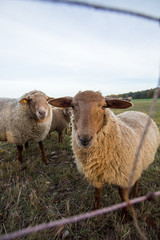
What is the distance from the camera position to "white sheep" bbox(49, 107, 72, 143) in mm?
5874

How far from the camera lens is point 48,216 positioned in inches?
84.7

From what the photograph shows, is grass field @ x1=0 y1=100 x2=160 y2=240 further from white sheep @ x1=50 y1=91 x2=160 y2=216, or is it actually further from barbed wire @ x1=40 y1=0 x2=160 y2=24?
barbed wire @ x1=40 y1=0 x2=160 y2=24

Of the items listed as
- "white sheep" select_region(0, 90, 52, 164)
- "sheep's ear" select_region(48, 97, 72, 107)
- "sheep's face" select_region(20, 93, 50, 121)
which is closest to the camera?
"sheep's ear" select_region(48, 97, 72, 107)

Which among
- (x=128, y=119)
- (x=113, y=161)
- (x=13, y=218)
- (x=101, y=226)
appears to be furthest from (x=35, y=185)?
(x=128, y=119)

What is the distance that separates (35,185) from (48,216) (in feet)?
3.11

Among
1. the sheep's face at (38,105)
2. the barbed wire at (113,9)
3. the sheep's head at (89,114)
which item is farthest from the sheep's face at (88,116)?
the sheep's face at (38,105)

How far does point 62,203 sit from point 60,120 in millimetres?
3944

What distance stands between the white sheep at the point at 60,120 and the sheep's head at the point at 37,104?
2.10m

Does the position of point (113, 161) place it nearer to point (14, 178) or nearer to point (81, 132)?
point (81, 132)

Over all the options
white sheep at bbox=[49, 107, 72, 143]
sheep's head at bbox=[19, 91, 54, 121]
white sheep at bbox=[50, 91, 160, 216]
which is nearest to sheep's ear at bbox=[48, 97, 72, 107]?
white sheep at bbox=[50, 91, 160, 216]

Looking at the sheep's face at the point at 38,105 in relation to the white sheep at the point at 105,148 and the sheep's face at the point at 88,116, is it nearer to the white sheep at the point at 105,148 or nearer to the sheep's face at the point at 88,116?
the white sheep at the point at 105,148

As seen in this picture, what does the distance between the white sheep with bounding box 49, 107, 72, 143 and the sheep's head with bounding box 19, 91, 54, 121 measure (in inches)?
Result: 82.9

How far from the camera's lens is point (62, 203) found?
248cm

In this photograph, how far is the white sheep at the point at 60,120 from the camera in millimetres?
5874
